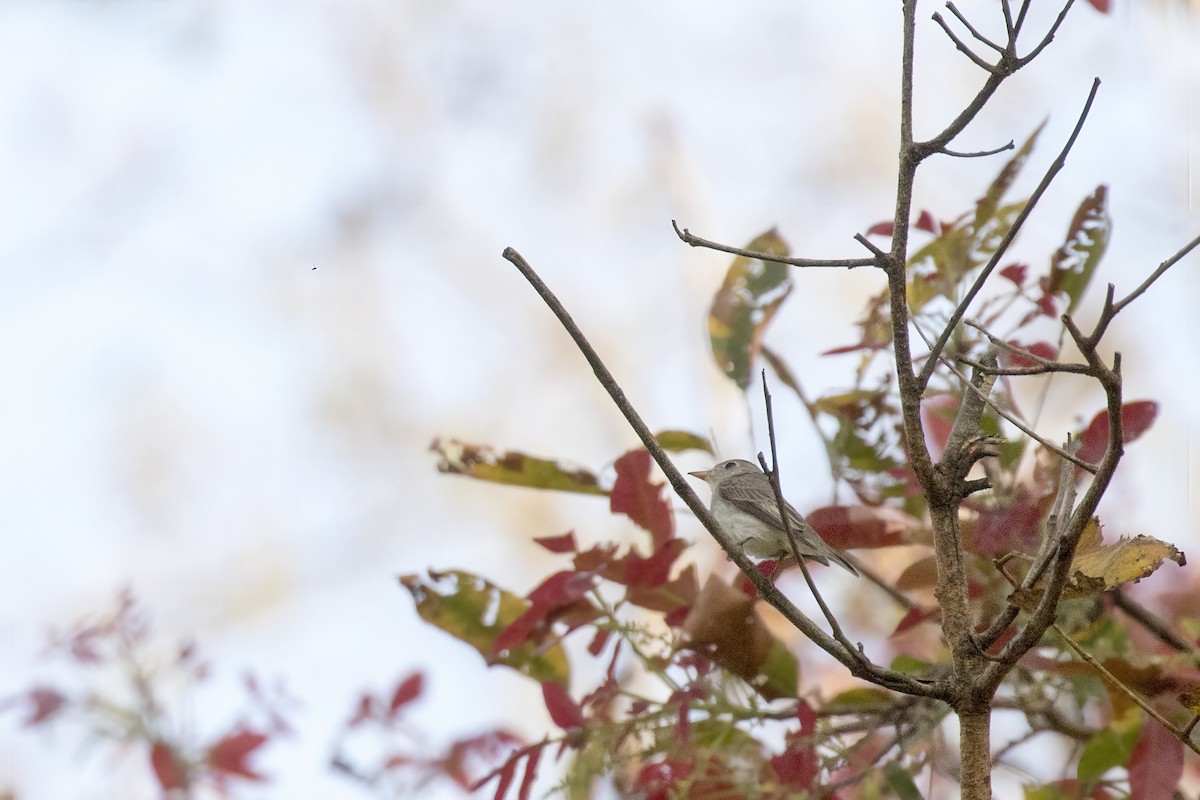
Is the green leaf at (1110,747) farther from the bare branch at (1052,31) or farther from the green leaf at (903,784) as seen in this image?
the bare branch at (1052,31)

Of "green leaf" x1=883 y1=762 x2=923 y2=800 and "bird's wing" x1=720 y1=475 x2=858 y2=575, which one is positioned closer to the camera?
"green leaf" x1=883 y1=762 x2=923 y2=800

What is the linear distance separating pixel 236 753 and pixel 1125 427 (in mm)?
1585

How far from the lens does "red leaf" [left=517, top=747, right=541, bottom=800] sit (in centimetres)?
135

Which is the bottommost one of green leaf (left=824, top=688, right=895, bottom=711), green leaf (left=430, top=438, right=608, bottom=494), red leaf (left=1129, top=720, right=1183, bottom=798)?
red leaf (left=1129, top=720, right=1183, bottom=798)

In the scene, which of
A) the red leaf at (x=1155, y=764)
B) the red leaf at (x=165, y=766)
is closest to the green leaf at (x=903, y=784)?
the red leaf at (x=1155, y=764)

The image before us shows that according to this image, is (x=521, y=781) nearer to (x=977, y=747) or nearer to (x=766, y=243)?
(x=977, y=747)

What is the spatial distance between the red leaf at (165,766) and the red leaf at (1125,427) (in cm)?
147

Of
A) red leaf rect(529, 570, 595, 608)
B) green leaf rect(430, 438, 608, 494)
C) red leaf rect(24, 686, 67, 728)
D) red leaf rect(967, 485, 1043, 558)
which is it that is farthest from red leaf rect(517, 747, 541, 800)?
red leaf rect(24, 686, 67, 728)

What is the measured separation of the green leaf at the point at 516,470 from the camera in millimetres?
1483

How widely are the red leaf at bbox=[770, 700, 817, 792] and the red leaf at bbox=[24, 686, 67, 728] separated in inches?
52.7

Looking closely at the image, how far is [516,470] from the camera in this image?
1490 millimetres

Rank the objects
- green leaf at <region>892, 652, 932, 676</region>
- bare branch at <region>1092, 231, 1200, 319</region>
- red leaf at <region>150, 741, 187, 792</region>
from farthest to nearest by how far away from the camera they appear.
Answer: red leaf at <region>150, 741, 187, 792</region>
green leaf at <region>892, 652, 932, 676</region>
bare branch at <region>1092, 231, 1200, 319</region>

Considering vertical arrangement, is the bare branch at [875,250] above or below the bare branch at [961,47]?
below

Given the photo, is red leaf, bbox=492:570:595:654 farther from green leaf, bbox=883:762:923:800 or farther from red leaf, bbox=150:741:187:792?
red leaf, bbox=150:741:187:792
